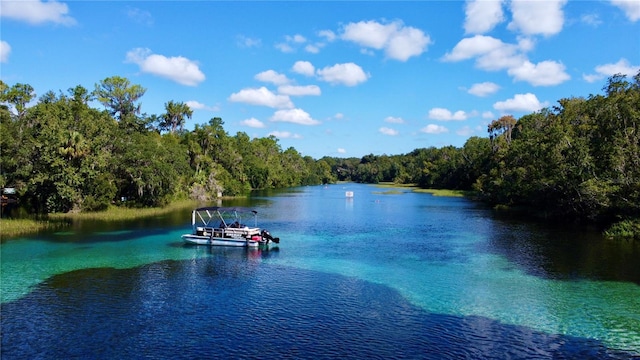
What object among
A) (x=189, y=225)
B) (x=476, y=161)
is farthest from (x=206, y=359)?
(x=476, y=161)

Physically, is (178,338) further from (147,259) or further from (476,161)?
(476,161)

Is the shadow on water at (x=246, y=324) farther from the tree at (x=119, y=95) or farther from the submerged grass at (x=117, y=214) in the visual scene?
the tree at (x=119, y=95)

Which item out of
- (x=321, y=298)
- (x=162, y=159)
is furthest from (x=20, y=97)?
(x=321, y=298)

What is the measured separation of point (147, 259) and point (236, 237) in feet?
26.7

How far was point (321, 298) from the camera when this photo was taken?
78.8ft

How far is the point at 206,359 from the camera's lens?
16.5 m

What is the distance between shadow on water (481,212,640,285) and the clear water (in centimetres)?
20

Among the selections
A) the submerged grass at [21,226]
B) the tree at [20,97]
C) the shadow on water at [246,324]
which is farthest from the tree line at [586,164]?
the tree at [20,97]

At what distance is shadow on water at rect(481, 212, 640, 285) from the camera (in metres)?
29.5

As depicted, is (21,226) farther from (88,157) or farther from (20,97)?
(20,97)

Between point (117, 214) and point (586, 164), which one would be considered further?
point (117, 214)

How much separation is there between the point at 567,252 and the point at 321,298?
2388cm

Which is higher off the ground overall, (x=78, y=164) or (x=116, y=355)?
(x=78, y=164)

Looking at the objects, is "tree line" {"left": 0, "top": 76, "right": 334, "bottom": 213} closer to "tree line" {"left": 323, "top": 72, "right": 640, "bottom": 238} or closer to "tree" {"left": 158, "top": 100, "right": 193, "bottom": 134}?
"tree" {"left": 158, "top": 100, "right": 193, "bottom": 134}
